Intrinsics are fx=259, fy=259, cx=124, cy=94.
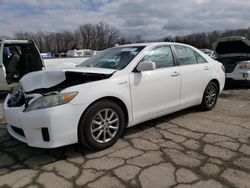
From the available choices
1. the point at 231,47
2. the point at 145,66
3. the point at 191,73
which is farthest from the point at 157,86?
the point at 231,47

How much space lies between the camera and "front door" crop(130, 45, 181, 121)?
3.84 m

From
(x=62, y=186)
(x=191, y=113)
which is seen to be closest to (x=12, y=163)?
(x=62, y=186)

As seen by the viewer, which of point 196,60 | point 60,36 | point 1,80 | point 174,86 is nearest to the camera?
point 174,86

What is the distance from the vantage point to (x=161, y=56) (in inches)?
172

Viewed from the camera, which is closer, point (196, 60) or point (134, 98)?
point (134, 98)

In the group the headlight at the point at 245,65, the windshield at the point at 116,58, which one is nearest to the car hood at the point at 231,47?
the headlight at the point at 245,65

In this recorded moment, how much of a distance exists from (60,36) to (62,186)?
64.5 m

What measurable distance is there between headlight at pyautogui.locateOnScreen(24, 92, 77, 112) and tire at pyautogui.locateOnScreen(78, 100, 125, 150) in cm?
31

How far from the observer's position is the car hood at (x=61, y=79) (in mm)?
3367

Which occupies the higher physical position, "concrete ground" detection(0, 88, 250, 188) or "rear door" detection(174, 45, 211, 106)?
"rear door" detection(174, 45, 211, 106)

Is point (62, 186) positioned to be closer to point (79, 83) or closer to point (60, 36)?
point (79, 83)

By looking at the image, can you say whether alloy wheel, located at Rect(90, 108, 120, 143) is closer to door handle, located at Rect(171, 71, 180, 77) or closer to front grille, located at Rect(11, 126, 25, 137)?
front grille, located at Rect(11, 126, 25, 137)

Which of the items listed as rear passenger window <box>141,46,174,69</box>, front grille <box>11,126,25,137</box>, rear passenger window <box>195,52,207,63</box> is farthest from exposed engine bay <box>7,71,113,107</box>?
rear passenger window <box>195,52,207,63</box>

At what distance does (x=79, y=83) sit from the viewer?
335 centimetres
